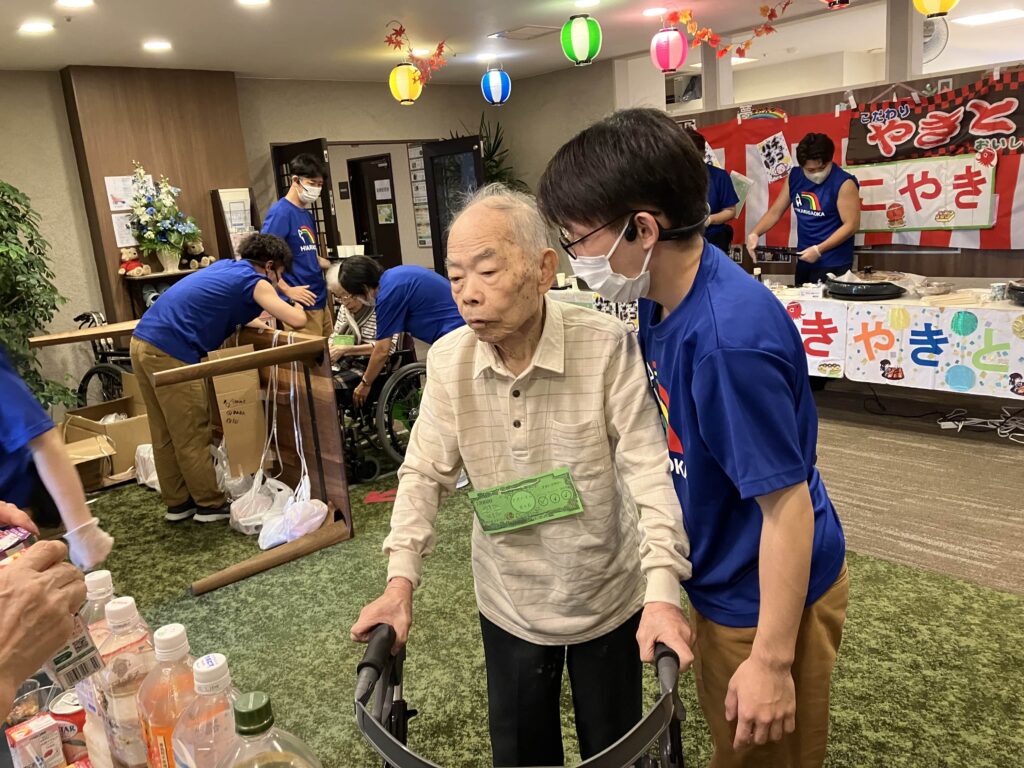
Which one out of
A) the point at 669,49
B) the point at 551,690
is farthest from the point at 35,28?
the point at 551,690

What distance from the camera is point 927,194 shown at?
16.9 ft

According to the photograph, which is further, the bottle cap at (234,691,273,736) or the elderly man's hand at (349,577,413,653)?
the elderly man's hand at (349,577,413,653)

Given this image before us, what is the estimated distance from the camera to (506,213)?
3.82 ft

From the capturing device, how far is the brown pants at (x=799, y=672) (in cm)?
109

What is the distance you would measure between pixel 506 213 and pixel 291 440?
111 inches

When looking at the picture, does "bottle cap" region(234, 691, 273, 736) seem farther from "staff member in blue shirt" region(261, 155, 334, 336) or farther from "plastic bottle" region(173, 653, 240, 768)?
"staff member in blue shirt" region(261, 155, 334, 336)

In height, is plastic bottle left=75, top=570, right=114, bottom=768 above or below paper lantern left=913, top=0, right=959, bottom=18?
below

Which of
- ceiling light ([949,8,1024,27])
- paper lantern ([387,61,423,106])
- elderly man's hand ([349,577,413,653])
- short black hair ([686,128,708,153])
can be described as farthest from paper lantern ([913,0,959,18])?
ceiling light ([949,8,1024,27])

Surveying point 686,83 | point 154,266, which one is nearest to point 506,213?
point 154,266

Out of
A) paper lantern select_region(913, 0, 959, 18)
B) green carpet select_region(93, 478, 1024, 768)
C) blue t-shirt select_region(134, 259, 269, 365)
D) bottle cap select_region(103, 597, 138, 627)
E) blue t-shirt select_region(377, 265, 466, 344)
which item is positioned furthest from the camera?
paper lantern select_region(913, 0, 959, 18)

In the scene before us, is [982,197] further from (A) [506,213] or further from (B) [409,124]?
(B) [409,124]

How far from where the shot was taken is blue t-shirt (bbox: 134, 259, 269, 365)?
3527mm

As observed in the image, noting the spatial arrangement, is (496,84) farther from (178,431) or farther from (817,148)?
(178,431)

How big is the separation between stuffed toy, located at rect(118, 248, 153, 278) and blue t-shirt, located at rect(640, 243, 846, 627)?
6169mm
